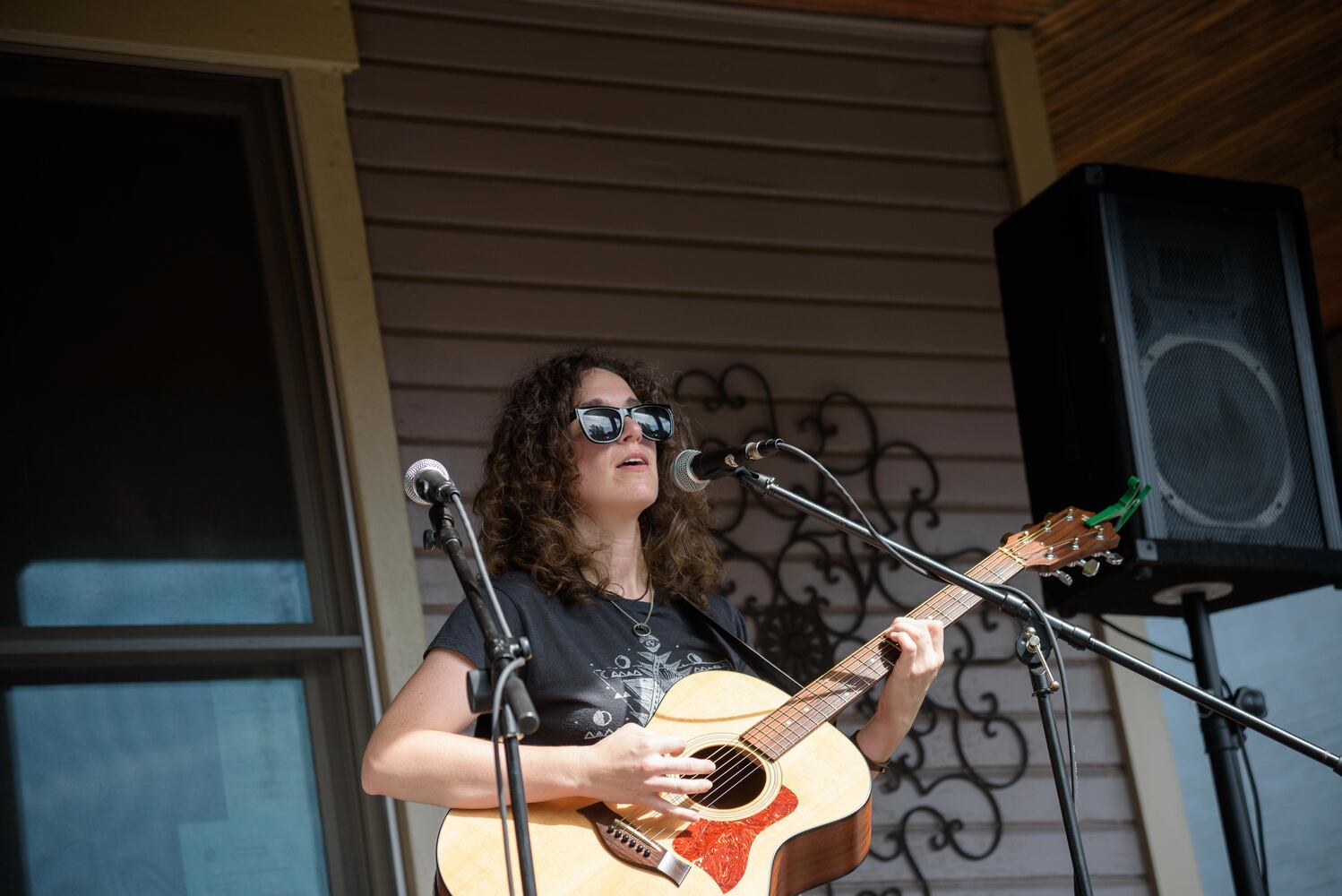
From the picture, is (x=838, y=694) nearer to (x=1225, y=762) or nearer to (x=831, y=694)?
(x=831, y=694)

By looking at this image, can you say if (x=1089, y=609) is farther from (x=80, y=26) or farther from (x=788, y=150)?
(x=80, y=26)

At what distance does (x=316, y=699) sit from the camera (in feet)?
10.7

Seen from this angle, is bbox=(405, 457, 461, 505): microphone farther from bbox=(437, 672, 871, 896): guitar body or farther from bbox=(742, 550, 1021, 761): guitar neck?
bbox=(742, 550, 1021, 761): guitar neck

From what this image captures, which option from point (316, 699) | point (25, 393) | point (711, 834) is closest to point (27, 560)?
point (25, 393)

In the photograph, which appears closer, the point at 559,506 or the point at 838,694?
the point at 838,694

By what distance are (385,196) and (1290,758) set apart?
15.5 ft

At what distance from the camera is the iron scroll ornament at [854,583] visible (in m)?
3.72

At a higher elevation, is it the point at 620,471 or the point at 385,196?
the point at 385,196

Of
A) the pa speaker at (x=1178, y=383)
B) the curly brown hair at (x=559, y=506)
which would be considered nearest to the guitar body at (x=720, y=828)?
the curly brown hair at (x=559, y=506)

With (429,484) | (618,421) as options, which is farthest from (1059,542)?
(429,484)

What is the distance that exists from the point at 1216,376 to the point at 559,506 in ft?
4.99

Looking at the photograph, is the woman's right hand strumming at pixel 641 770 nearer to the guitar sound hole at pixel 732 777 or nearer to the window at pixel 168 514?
the guitar sound hole at pixel 732 777

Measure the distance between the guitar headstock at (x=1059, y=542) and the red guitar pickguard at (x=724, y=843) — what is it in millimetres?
613

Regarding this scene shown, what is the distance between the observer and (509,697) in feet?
5.96
